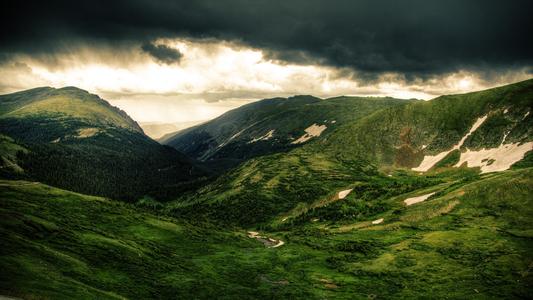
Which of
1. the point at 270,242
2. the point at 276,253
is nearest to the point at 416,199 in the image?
the point at 270,242

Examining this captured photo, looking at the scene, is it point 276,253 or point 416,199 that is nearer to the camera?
point 276,253

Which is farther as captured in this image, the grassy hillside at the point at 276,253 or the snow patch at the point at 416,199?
the snow patch at the point at 416,199

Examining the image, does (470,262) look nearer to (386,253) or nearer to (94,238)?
(386,253)

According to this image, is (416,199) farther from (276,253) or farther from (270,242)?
(276,253)

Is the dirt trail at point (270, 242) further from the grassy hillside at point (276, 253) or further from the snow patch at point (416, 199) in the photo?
the snow patch at point (416, 199)

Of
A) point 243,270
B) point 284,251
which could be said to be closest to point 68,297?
point 243,270

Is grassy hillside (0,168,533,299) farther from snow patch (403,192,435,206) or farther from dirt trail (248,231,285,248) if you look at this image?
snow patch (403,192,435,206)

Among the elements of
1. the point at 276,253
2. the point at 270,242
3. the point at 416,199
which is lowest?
the point at 270,242

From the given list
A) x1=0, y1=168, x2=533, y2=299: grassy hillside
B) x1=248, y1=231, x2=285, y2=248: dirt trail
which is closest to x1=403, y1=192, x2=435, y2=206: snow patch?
x1=0, y1=168, x2=533, y2=299: grassy hillside

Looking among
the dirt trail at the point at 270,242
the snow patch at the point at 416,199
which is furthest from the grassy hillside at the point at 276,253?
the snow patch at the point at 416,199

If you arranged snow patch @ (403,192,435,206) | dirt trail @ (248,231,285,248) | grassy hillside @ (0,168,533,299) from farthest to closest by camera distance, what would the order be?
snow patch @ (403,192,435,206)
dirt trail @ (248,231,285,248)
grassy hillside @ (0,168,533,299)
